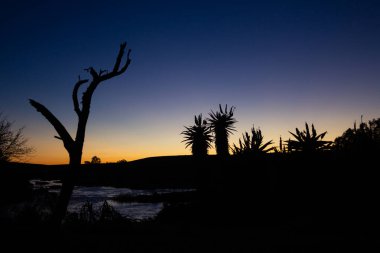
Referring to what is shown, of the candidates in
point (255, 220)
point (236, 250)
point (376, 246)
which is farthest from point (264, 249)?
point (255, 220)

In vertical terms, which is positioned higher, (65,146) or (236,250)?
(65,146)

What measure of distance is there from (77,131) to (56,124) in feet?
1.69

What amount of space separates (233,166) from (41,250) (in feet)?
42.2

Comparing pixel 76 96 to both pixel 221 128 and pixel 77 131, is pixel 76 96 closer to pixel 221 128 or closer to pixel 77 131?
pixel 77 131

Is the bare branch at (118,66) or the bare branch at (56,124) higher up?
the bare branch at (118,66)

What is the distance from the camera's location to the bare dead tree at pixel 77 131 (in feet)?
19.8

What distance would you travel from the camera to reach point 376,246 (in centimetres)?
684

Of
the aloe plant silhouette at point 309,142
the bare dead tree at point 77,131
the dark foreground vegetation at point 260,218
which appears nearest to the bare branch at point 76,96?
the bare dead tree at point 77,131

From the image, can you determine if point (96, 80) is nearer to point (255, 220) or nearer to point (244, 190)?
point (255, 220)

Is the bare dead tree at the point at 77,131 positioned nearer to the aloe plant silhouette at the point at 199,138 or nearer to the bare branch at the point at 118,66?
the bare branch at the point at 118,66

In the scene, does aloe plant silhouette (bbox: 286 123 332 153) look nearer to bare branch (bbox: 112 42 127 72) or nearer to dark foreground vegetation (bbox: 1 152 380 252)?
dark foreground vegetation (bbox: 1 152 380 252)

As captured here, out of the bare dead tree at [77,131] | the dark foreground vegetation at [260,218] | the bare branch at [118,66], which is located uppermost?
the bare branch at [118,66]

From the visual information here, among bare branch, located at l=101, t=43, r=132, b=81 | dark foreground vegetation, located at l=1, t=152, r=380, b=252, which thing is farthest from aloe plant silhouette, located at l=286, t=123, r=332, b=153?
bare branch, located at l=101, t=43, r=132, b=81

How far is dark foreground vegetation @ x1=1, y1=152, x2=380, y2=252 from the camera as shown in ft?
24.7
